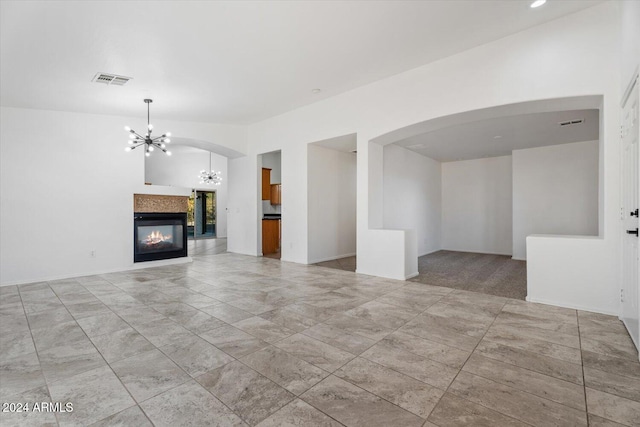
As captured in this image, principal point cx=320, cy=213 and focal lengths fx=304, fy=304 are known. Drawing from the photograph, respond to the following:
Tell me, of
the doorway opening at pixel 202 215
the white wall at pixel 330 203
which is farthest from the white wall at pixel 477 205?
the doorway opening at pixel 202 215

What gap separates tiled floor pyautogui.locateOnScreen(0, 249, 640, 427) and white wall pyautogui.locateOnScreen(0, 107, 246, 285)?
5.15 ft

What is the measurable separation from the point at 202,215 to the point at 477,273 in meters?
11.6

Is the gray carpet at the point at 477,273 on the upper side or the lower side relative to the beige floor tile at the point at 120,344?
upper

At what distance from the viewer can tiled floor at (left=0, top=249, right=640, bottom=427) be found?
71.2 inches

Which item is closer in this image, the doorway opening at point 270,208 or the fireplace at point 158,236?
the fireplace at point 158,236

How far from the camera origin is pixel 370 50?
171 inches

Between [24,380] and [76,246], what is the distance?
4620 mm

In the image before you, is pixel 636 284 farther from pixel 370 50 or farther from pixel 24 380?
pixel 24 380

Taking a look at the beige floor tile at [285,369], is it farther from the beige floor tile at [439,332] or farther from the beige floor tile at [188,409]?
the beige floor tile at [439,332]

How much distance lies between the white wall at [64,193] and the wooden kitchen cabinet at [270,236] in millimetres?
3226

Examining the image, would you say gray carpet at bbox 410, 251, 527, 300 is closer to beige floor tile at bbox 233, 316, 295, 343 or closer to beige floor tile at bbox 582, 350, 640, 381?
beige floor tile at bbox 582, 350, 640, 381

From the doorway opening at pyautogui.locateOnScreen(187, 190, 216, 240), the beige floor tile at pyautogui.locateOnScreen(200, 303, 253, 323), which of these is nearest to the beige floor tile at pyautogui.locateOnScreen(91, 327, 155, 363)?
the beige floor tile at pyautogui.locateOnScreen(200, 303, 253, 323)

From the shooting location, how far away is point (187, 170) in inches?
504

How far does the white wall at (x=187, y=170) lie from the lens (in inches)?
471
